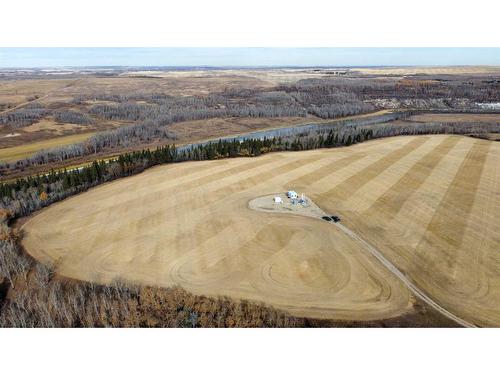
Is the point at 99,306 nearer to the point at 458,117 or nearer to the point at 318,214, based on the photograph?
the point at 318,214

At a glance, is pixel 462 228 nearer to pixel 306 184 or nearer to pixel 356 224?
pixel 356 224

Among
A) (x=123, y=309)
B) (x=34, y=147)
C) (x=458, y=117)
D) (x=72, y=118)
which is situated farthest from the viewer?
(x=458, y=117)

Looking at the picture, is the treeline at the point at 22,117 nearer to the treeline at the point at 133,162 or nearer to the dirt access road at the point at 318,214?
the treeline at the point at 133,162

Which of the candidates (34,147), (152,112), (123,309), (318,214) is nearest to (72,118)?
(152,112)

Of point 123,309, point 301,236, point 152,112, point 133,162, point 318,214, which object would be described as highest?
point 152,112

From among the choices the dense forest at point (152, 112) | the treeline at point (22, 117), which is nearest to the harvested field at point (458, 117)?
the dense forest at point (152, 112)

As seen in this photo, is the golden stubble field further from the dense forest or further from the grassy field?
the grassy field
